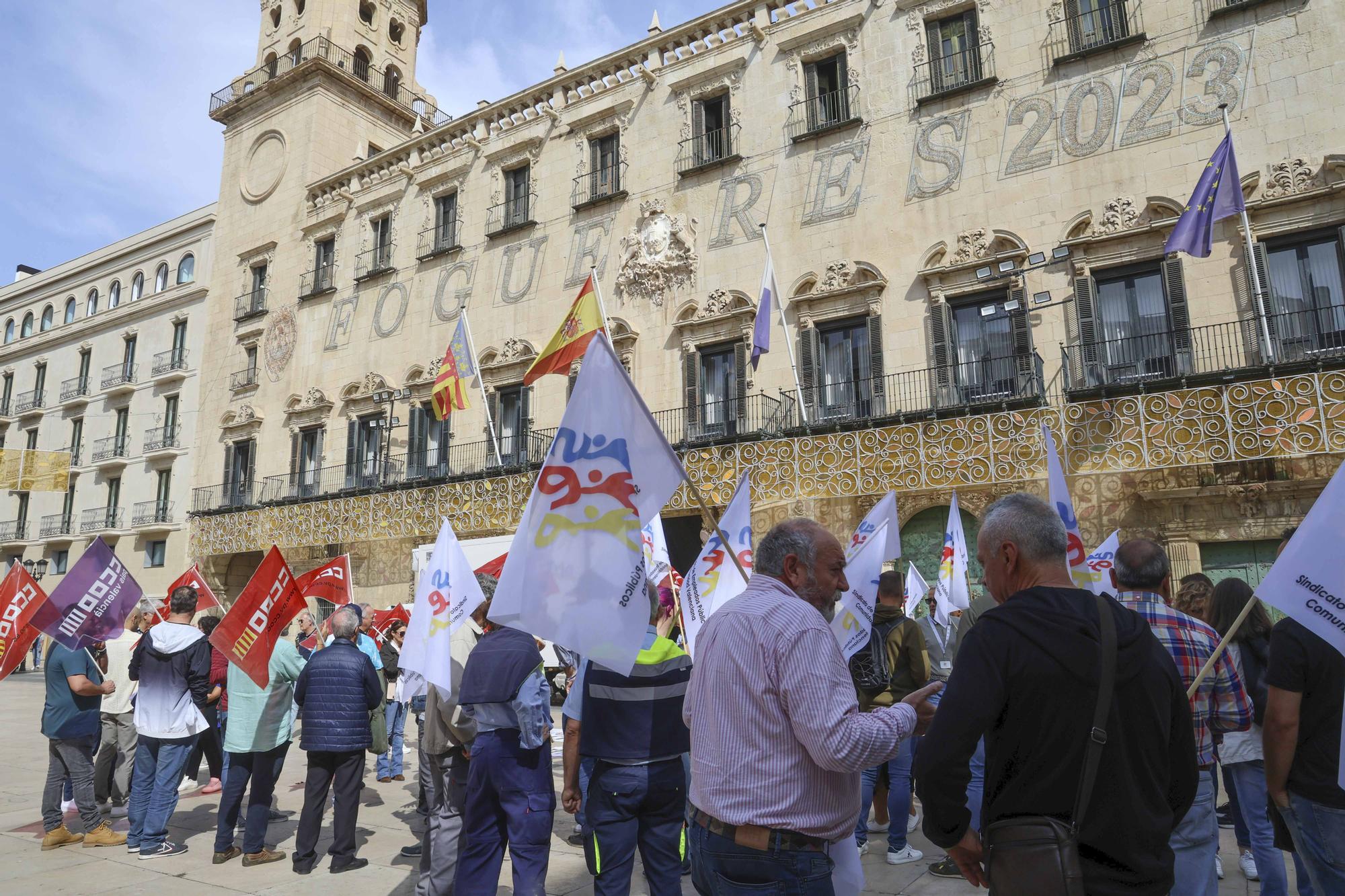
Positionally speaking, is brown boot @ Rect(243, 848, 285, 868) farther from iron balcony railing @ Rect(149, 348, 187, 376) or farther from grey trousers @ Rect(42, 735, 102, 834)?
iron balcony railing @ Rect(149, 348, 187, 376)

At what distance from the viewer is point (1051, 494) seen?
649 centimetres

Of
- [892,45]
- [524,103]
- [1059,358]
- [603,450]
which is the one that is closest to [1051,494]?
[603,450]

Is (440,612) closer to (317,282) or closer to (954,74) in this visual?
(954,74)

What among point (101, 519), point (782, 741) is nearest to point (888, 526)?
point (782, 741)

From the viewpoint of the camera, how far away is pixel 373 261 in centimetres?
2738

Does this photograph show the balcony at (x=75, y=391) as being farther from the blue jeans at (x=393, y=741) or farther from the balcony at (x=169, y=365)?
the blue jeans at (x=393, y=741)

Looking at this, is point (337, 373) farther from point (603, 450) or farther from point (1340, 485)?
point (1340, 485)

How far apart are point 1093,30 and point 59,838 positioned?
19.3 meters

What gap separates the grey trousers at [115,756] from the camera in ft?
29.0

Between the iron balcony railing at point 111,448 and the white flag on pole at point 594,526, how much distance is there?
116 feet

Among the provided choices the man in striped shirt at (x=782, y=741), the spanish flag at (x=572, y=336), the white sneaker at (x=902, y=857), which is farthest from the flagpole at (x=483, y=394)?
the man in striped shirt at (x=782, y=741)

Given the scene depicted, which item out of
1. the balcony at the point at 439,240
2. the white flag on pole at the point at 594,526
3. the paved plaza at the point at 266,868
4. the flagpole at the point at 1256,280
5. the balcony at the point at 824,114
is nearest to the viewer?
the white flag on pole at the point at 594,526

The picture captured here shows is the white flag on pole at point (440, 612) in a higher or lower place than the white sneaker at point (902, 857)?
higher

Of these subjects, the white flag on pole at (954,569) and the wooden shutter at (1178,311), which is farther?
the wooden shutter at (1178,311)
